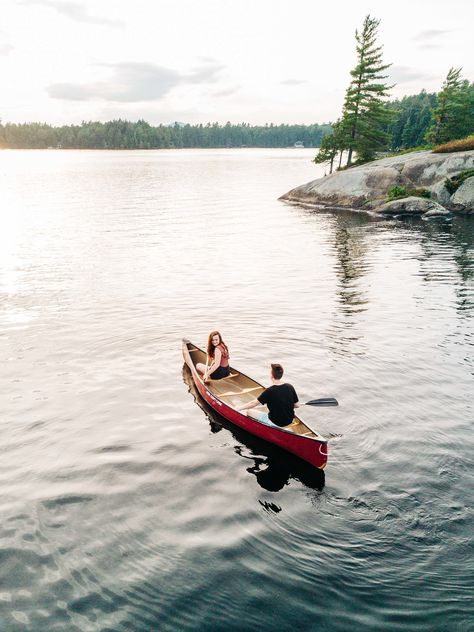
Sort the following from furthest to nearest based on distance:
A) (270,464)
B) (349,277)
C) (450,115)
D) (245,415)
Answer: (450,115), (349,277), (245,415), (270,464)

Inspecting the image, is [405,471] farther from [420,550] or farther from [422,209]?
[422,209]

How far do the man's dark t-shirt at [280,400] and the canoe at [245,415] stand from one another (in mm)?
303

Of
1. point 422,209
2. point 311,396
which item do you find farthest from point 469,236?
point 311,396

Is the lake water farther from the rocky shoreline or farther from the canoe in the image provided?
the rocky shoreline

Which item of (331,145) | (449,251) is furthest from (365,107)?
(449,251)

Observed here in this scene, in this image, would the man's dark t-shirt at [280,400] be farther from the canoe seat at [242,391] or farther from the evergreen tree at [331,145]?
the evergreen tree at [331,145]

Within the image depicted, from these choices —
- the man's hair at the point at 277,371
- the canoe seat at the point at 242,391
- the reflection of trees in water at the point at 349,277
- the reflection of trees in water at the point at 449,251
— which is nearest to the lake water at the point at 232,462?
the reflection of trees in water at the point at 349,277

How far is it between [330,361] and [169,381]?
5431 millimetres

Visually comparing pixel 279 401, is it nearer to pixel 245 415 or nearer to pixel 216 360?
pixel 245 415

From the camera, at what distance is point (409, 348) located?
655 inches

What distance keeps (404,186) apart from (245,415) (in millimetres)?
45253

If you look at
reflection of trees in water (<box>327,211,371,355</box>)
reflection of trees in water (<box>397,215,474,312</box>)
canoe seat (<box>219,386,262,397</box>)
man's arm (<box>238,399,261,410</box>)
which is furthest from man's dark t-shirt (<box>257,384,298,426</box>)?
reflection of trees in water (<box>397,215,474,312</box>)

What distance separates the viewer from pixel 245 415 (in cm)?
1128

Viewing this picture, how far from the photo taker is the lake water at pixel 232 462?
6973 millimetres
